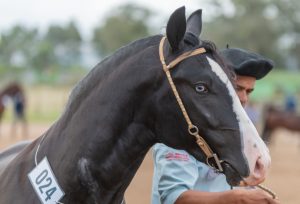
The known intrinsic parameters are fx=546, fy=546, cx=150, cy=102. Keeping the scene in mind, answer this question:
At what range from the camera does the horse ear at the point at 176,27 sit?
2443mm

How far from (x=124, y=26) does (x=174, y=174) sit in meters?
46.1

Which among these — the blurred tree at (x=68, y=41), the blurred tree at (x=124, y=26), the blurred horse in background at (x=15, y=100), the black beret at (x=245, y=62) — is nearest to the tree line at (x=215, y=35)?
the blurred tree at (x=124, y=26)

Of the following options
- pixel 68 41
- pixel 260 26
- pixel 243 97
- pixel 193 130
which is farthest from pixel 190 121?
pixel 68 41

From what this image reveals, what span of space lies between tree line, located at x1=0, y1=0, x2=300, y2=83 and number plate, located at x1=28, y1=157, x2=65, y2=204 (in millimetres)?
39664

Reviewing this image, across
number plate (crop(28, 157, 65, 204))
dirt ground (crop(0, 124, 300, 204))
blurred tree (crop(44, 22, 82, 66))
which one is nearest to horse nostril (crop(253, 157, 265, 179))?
number plate (crop(28, 157, 65, 204))

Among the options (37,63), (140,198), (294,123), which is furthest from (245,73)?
(37,63)

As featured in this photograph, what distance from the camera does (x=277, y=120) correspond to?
1977 cm

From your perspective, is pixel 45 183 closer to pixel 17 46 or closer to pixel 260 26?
pixel 260 26

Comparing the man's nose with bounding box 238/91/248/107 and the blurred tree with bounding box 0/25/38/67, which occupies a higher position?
the man's nose with bounding box 238/91/248/107

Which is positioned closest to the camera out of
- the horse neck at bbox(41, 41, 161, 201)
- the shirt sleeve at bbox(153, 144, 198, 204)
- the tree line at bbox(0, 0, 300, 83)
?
the horse neck at bbox(41, 41, 161, 201)

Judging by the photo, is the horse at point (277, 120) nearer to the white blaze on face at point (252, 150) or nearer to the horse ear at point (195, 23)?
the horse ear at point (195, 23)

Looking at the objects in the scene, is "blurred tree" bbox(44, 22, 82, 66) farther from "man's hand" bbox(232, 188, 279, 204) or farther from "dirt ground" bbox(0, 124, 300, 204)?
"man's hand" bbox(232, 188, 279, 204)

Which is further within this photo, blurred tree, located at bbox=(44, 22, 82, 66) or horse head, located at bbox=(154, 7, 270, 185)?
blurred tree, located at bbox=(44, 22, 82, 66)

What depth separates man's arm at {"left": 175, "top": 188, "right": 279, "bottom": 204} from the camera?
273 centimetres
